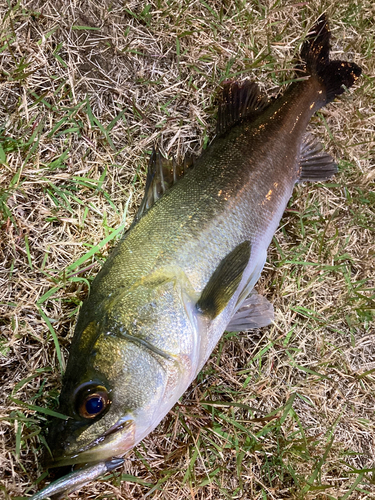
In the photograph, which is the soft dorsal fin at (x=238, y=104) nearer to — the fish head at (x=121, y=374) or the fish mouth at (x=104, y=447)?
the fish head at (x=121, y=374)

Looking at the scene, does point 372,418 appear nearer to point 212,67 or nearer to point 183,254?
point 183,254

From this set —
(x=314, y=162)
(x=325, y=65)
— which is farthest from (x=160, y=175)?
(x=325, y=65)

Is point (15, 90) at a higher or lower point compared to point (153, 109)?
higher

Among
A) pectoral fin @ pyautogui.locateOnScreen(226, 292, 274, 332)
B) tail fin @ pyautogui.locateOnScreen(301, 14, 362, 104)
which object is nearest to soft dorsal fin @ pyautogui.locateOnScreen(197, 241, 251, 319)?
pectoral fin @ pyautogui.locateOnScreen(226, 292, 274, 332)

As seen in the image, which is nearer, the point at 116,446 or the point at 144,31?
the point at 116,446

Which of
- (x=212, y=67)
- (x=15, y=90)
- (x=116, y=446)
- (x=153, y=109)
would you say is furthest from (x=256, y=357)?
(x=15, y=90)

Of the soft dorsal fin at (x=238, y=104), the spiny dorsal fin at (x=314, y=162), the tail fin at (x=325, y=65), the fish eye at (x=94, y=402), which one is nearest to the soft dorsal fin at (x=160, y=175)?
the soft dorsal fin at (x=238, y=104)

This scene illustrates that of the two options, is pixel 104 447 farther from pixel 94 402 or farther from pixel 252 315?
pixel 252 315
